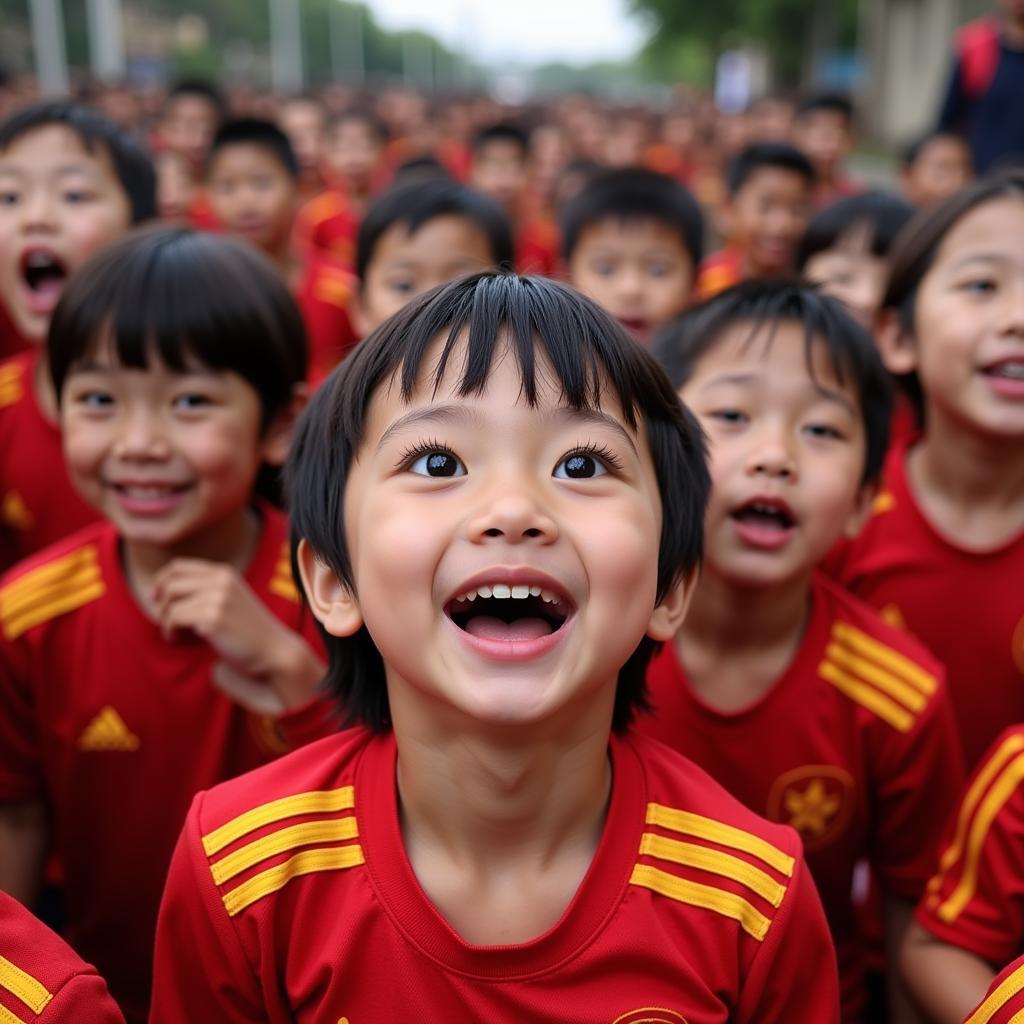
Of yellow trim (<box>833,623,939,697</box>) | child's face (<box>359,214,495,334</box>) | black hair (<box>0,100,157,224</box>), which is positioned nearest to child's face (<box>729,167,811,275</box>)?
child's face (<box>359,214,495,334</box>)

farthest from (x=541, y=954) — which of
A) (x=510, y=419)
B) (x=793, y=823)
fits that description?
(x=793, y=823)

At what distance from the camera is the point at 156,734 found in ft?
7.03

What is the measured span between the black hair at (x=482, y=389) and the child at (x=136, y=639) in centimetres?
45

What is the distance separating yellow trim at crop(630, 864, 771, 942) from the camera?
58.0 inches

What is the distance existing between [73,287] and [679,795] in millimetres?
1450

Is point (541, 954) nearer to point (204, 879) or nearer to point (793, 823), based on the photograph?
point (204, 879)

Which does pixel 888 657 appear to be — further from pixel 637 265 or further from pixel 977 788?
pixel 637 265

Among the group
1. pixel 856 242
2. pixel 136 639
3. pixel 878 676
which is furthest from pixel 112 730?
pixel 856 242

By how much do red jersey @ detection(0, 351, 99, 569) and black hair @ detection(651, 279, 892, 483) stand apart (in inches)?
58.1

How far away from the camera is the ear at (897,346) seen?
2.71 meters

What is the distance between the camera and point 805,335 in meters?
2.10

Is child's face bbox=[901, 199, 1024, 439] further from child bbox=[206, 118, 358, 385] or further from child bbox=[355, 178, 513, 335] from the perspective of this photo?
child bbox=[206, 118, 358, 385]

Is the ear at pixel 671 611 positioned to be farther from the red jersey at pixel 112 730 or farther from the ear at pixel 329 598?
the red jersey at pixel 112 730

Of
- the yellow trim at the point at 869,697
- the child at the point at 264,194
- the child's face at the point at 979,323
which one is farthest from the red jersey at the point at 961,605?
the child at the point at 264,194
